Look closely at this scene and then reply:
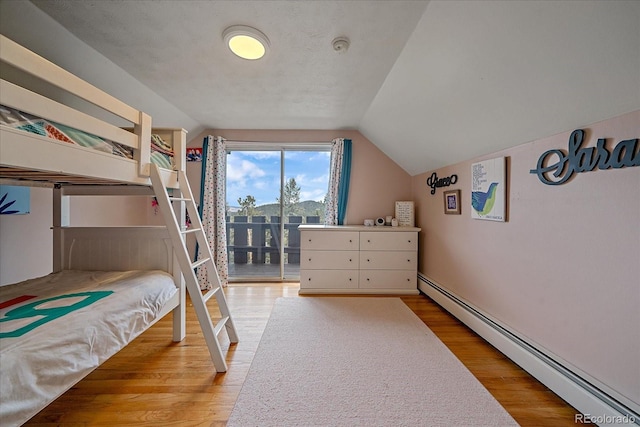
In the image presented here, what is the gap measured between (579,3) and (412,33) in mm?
819

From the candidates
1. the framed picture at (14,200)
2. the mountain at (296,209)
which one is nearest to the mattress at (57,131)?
the framed picture at (14,200)

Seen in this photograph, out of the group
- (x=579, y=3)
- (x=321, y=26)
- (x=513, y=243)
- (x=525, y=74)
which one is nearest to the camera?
(x=579, y=3)

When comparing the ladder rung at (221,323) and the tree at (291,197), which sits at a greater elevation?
the tree at (291,197)

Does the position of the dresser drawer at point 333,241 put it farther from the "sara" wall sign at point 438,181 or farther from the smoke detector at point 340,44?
the smoke detector at point 340,44

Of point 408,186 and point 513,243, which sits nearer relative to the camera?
point 513,243

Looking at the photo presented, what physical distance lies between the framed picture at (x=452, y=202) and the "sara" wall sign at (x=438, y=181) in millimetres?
107

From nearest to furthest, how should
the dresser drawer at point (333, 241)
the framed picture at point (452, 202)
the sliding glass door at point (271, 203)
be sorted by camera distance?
the framed picture at point (452, 202) → the dresser drawer at point (333, 241) → the sliding glass door at point (271, 203)

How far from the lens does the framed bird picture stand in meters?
1.84

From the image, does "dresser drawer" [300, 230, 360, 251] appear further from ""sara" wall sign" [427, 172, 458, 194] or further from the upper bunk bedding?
the upper bunk bedding

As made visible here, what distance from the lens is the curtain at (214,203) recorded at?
3299 mm

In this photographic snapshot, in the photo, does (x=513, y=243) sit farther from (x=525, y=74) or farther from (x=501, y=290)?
(x=525, y=74)

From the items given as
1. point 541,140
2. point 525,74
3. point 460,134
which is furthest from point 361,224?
point 525,74

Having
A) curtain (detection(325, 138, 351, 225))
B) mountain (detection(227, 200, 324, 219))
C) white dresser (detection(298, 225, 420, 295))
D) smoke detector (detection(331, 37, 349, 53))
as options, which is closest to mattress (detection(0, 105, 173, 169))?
smoke detector (detection(331, 37, 349, 53))

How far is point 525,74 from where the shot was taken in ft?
4.36
